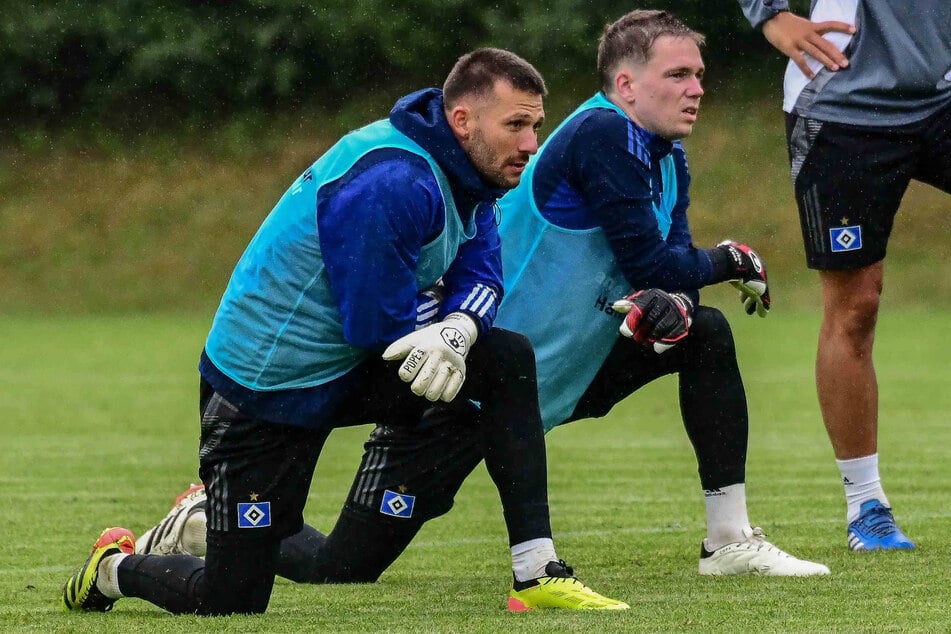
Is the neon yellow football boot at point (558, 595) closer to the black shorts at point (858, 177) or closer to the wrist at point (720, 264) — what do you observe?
the wrist at point (720, 264)

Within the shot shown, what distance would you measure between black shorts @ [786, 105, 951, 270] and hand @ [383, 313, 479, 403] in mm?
1791

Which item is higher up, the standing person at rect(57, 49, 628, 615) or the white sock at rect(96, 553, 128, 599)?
the standing person at rect(57, 49, 628, 615)

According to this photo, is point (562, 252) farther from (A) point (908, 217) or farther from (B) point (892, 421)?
(A) point (908, 217)

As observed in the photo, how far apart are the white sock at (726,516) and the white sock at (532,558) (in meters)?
0.87

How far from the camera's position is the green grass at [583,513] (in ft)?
13.7

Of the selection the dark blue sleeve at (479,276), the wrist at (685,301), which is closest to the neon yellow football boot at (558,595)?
the dark blue sleeve at (479,276)

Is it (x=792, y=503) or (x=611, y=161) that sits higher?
(x=611, y=161)

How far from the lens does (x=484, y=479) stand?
823cm

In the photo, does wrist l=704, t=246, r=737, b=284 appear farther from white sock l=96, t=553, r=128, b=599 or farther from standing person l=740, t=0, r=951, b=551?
white sock l=96, t=553, r=128, b=599

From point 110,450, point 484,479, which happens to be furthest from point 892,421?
point 110,450

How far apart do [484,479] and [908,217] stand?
63.2 feet

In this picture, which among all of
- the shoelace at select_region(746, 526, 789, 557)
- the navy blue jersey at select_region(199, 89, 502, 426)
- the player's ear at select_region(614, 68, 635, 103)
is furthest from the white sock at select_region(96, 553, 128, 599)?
the player's ear at select_region(614, 68, 635, 103)

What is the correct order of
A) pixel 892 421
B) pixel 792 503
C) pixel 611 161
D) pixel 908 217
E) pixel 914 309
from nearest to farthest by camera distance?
1. pixel 611 161
2. pixel 792 503
3. pixel 892 421
4. pixel 914 309
5. pixel 908 217

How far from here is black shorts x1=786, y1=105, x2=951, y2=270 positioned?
555 centimetres
